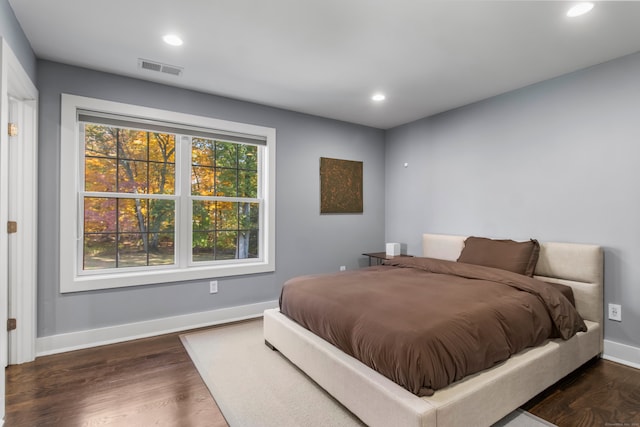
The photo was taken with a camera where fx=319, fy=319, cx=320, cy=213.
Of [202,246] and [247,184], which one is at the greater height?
[247,184]

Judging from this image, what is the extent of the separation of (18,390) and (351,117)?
4098mm

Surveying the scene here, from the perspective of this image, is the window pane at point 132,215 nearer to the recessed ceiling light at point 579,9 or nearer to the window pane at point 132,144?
the window pane at point 132,144

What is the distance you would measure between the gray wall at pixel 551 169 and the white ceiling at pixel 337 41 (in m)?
0.27

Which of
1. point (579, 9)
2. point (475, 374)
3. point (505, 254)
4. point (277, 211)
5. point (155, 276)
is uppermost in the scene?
point (579, 9)

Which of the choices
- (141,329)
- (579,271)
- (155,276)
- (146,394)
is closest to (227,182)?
(155,276)

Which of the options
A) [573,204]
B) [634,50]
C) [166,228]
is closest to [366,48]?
[634,50]

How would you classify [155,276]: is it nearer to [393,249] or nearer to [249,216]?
[249,216]

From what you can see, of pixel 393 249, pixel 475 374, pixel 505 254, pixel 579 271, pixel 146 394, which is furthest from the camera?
pixel 393 249

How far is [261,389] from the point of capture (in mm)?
2172

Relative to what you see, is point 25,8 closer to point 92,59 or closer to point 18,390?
point 92,59

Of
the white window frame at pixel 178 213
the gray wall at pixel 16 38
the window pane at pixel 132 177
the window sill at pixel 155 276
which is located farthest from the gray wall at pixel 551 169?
the gray wall at pixel 16 38

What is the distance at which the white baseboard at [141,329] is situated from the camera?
273 centimetres

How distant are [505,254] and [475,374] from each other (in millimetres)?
1633

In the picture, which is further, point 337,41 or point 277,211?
point 277,211
